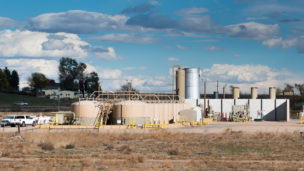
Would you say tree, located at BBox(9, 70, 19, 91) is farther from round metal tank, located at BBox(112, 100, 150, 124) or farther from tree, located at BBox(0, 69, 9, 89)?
round metal tank, located at BBox(112, 100, 150, 124)

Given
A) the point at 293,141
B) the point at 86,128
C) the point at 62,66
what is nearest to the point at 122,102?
the point at 86,128

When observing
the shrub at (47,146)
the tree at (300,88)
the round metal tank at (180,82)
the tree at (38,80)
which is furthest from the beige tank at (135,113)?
the tree at (38,80)

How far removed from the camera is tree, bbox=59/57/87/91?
5871 inches

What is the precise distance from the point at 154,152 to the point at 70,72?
124356mm

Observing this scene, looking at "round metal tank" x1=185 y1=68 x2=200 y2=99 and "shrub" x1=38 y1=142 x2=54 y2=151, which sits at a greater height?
"round metal tank" x1=185 y1=68 x2=200 y2=99

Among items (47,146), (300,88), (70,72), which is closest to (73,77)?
(70,72)

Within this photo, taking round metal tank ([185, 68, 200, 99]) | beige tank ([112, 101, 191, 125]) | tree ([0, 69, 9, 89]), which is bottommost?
beige tank ([112, 101, 191, 125])

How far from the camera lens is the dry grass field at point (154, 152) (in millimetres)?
22641

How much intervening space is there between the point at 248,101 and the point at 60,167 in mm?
57428

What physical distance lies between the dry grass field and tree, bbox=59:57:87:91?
110183mm

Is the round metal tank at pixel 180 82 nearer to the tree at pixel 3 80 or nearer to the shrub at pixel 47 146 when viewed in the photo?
the shrub at pixel 47 146

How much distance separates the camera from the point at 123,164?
75.7 feet

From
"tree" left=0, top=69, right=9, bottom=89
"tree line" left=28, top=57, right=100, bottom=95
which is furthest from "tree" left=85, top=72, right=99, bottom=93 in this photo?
"tree" left=0, top=69, right=9, bottom=89

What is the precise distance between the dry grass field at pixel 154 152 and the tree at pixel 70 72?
110 metres
